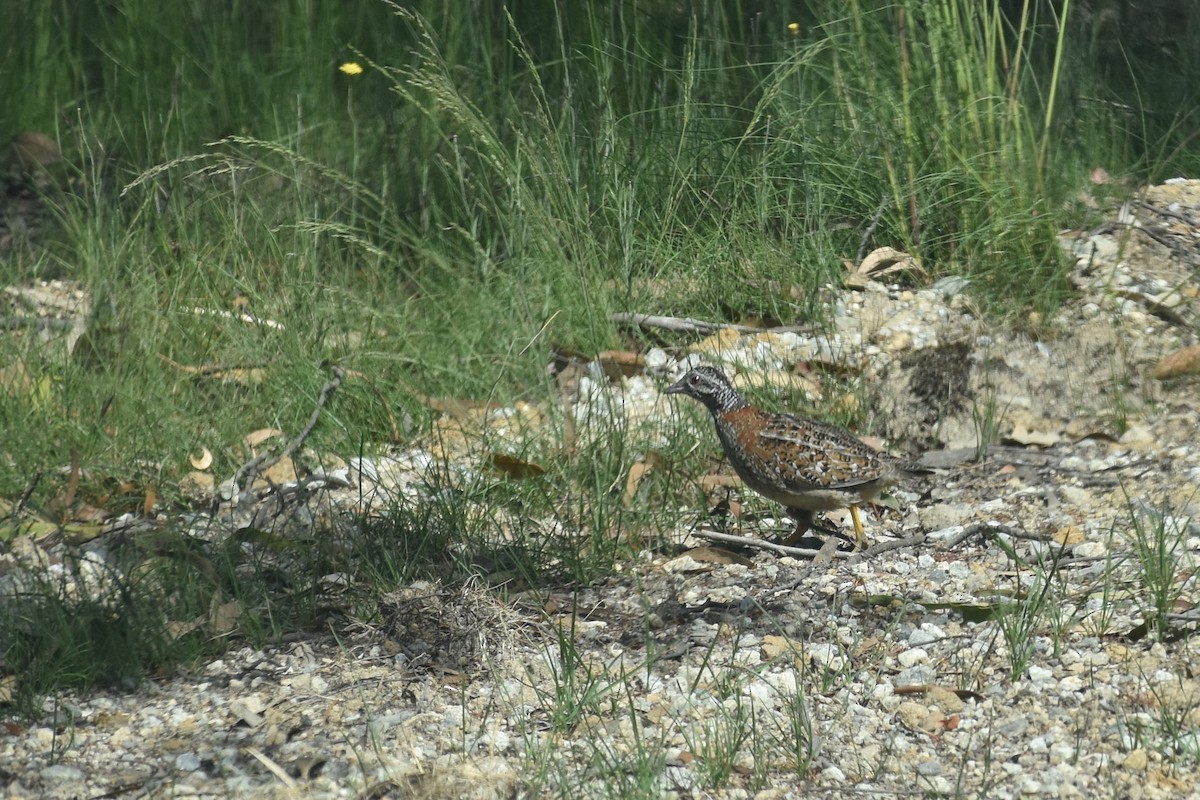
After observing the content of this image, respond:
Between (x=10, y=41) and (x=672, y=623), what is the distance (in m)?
6.22

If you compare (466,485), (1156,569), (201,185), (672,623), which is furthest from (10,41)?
(1156,569)

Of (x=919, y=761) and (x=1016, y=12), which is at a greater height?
(x=1016, y=12)

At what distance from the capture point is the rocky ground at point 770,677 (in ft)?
10.9

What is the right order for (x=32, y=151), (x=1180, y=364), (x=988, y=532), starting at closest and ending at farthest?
(x=988, y=532) → (x=1180, y=364) → (x=32, y=151)

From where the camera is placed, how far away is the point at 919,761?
3402 millimetres

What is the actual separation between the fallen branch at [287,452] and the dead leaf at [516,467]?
2.51 ft

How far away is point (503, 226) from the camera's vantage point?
6.69 m

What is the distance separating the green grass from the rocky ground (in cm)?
32

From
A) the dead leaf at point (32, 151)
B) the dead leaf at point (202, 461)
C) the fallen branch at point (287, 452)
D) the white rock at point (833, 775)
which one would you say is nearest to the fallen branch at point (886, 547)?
the white rock at point (833, 775)

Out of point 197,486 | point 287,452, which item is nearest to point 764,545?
point 287,452

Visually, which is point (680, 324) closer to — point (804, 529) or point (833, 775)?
point (804, 529)

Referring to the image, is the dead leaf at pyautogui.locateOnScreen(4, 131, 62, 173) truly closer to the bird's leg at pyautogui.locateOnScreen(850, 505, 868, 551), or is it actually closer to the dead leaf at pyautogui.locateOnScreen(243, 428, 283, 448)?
the dead leaf at pyautogui.locateOnScreen(243, 428, 283, 448)

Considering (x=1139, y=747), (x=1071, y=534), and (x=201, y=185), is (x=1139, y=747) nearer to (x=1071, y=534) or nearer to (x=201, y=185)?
(x=1071, y=534)

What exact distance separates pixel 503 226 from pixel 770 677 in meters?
3.34
